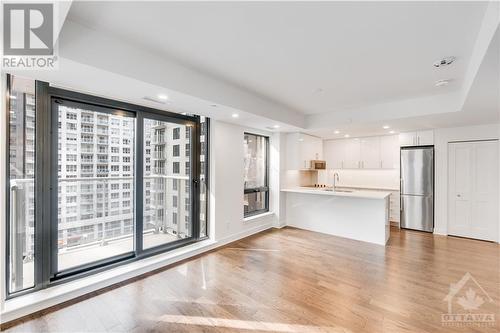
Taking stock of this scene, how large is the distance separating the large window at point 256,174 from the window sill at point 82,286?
1.96 meters

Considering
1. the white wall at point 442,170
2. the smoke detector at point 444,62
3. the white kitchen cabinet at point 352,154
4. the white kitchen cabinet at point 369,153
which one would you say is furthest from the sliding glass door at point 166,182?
the white wall at point 442,170

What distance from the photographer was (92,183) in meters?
3.19

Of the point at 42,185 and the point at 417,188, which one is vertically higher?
the point at 42,185

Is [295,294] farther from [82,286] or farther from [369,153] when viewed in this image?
[369,153]

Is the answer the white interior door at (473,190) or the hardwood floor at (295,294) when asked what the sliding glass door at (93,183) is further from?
the white interior door at (473,190)

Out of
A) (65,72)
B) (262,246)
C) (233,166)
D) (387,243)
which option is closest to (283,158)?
(233,166)

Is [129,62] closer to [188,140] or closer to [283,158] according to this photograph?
[188,140]

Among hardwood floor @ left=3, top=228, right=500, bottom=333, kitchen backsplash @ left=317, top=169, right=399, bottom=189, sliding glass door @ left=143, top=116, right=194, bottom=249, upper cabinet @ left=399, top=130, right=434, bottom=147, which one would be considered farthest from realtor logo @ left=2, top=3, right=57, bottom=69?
kitchen backsplash @ left=317, top=169, right=399, bottom=189

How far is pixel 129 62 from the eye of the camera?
7.58 ft

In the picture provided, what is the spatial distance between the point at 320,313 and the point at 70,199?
3314mm

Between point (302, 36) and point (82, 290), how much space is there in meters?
3.65

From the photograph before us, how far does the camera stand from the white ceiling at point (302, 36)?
1.78m

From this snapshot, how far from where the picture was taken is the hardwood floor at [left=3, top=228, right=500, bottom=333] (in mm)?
2189

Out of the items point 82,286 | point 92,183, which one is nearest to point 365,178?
point 92,183
